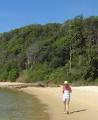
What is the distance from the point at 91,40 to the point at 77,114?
55.2 meters

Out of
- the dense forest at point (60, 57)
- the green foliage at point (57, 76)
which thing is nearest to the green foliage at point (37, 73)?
the dense forest at point (60, 57)

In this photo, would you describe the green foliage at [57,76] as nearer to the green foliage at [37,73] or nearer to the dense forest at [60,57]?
the dense forest at [60,57]

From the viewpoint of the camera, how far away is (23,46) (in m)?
91.4

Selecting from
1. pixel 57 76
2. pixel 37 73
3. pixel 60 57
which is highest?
pixel 60 57

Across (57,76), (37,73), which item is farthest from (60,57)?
(57,76)

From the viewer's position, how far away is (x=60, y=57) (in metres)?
73.9

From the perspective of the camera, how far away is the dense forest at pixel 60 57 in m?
64.2

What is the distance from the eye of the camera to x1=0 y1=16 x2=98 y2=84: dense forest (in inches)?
2530

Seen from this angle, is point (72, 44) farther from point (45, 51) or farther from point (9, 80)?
point (9, 80)

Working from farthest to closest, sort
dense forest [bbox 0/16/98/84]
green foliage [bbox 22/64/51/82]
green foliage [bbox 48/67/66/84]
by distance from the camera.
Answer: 1. green foliage [bbox 22/64/51/82]
2. green foliage [bbox 48/67/66/84]
3. dense forest [bbox 0/16/98/84]

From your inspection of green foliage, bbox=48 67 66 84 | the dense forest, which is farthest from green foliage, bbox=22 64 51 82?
green foliage, bbox=48 67 66 84

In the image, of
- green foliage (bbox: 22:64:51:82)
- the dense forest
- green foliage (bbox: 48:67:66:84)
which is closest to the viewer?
the dense forest

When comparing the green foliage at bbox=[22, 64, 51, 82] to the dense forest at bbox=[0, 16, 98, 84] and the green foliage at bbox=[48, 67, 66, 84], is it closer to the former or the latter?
the dense forest at bbox=[0, 16, 98, 84]

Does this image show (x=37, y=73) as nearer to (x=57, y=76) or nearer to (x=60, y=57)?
(x=60, y=57)
